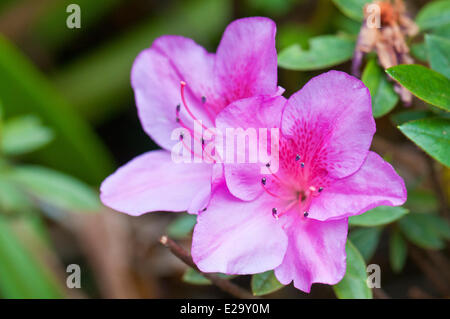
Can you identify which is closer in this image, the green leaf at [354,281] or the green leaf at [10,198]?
the green leaf at [354,281]

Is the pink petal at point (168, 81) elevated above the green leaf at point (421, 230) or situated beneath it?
elevated above

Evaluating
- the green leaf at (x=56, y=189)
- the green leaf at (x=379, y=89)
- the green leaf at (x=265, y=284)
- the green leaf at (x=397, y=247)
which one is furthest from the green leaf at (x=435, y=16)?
the green leaf at (x=56, y=189)

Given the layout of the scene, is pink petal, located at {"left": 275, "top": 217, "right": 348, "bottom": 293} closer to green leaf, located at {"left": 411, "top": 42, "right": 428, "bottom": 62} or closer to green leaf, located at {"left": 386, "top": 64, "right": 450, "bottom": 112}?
green leaf, located at {"left": 386, "top": 64, "right": 450, "bottom": 112}

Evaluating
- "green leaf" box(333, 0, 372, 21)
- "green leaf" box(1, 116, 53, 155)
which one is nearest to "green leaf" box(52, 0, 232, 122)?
"green leaf" box(1, 116, 53, 155)

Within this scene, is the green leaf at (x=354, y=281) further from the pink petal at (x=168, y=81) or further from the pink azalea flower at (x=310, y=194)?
the pink petal at (x=168, y=81)

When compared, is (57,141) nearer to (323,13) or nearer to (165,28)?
(165,28)

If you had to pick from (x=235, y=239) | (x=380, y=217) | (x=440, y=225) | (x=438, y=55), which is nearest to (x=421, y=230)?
(x=440, y=225)

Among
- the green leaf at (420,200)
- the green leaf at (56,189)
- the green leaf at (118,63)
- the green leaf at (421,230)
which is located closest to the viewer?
the green leaf at (421,230)
